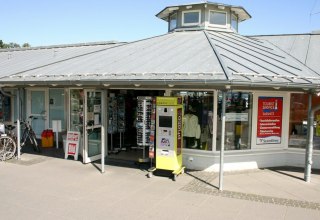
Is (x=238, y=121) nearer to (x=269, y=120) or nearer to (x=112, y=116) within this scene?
(x=269, y=120)

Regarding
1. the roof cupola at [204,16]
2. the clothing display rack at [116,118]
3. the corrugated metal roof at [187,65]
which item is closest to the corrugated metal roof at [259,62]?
the corrugated metal roof at [187,65]

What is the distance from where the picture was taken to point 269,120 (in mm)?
8727

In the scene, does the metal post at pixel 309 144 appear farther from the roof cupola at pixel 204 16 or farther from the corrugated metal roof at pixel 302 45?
the roof cupola at pixel 204 16

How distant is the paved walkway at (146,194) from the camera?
551 cm

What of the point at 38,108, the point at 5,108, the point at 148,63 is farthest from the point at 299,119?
the point at 5,108

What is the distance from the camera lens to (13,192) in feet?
21.3

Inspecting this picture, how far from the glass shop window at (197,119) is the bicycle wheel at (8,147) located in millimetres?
5264

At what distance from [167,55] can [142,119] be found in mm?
1964

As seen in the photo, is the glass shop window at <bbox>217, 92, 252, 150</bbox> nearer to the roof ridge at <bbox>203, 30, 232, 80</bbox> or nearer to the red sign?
the red sign

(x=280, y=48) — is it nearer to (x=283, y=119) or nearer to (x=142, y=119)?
(x=283, y=119)

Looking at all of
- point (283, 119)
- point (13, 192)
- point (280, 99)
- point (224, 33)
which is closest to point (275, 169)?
point (283, 119)

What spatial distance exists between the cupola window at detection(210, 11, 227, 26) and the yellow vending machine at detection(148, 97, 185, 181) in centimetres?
483

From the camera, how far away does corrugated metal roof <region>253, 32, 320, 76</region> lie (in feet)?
30.4

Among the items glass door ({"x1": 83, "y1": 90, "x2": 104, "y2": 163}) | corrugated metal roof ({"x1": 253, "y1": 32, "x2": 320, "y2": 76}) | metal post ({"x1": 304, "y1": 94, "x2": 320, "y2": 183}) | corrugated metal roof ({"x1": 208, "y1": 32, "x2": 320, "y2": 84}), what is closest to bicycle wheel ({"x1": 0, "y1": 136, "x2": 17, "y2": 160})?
glass door ({"x1": 83, "y1": 90, "x2": 104, "y2": 163})
